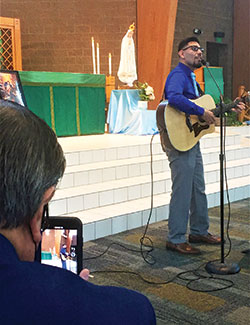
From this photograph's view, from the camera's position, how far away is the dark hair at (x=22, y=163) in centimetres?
58

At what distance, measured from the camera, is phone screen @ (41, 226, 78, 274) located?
1.33 m

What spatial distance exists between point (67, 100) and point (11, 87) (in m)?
2.75

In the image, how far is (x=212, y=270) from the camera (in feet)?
10.5

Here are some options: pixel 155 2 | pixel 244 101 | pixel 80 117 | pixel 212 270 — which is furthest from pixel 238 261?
pixel 155 2

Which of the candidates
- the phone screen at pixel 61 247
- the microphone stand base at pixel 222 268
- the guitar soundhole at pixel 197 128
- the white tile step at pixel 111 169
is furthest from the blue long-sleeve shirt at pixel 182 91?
the phone screen at pixel 61 247

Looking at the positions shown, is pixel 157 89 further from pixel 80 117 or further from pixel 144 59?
pixel 80 117

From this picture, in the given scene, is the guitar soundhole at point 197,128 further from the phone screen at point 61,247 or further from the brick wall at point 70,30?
the brick wall at point 70,30

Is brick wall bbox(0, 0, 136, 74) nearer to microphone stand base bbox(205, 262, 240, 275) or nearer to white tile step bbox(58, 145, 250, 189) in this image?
white tile step bbox(58, 145, 250, 189)

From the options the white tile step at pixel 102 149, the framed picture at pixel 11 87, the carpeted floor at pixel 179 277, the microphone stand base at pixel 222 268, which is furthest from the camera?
the white tile step at pixel 102 149

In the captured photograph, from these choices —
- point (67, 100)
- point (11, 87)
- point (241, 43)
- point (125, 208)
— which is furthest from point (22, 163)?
point (241, 43)

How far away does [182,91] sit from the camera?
3.44 metres

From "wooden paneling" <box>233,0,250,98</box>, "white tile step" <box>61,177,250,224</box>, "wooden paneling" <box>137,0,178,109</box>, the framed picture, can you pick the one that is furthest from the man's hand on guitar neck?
"wooden paneling" <box>233,0,250,98</box>

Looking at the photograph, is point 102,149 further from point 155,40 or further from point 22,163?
point 22,163

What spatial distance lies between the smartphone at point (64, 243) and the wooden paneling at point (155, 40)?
801cm
